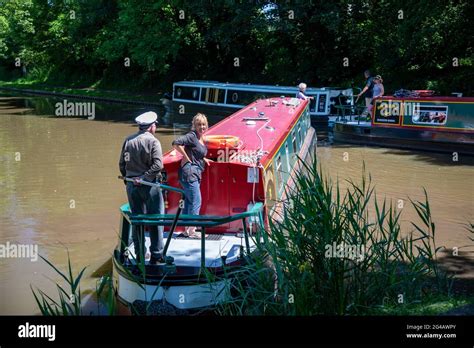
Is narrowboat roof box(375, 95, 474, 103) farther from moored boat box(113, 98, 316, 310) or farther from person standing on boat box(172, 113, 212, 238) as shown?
person standing on boat box(172, 113, 212, 238)

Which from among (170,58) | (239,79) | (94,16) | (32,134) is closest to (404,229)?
(32,134)

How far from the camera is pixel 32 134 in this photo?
2089cm

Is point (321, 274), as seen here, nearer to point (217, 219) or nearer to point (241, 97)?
point (217, 219)

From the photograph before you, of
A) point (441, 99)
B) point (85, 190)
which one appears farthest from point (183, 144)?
point (441, 99)

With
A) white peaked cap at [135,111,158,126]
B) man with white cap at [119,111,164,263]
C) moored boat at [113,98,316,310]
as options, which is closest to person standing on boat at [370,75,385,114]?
moored boat at [113,98,316,310]

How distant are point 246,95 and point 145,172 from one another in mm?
16888

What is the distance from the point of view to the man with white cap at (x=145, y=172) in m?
6.14

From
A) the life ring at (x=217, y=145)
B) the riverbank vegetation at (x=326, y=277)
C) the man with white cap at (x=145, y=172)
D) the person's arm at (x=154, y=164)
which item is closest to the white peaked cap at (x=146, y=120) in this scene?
the man with white cap at (x=145, y=172)

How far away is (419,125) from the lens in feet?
53.5

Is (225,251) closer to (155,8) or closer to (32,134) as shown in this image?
(32,134)

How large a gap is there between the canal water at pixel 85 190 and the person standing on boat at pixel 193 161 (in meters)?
1.67

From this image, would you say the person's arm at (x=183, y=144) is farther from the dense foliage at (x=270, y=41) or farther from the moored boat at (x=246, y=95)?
the dense foliage at (x=270, y=41)

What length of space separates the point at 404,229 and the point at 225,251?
13.0ft

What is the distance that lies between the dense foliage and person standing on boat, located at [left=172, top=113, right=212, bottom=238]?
15.4 metres
